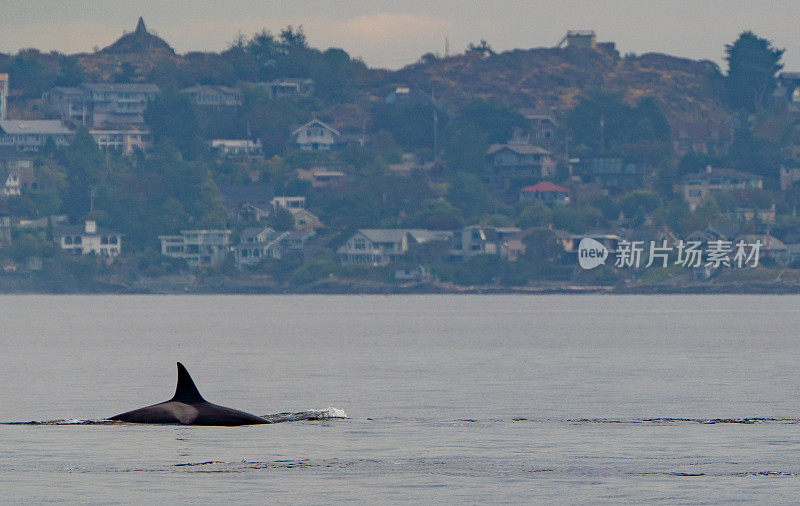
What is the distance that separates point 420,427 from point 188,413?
714 centimetres

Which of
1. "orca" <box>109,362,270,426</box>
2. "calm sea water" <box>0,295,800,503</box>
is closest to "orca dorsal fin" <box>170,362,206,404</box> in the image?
"orca" <box>109,362,270,426</box>

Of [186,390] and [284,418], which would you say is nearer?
[186,390]

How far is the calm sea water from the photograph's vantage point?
3666 centimetres

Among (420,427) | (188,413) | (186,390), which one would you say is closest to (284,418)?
(420,427)

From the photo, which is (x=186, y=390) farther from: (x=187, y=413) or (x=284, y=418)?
(x=284, y=418)

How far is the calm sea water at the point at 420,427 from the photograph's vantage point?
3666cm

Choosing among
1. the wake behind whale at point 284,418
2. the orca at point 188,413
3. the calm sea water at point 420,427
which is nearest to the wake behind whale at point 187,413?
the orca at point 188,413

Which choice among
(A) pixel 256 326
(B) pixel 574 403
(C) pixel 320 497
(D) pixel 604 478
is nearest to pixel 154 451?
(C) pixel 320 497

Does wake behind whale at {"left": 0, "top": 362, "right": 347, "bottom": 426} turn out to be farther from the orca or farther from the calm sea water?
the calm sea water

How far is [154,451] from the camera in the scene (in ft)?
138


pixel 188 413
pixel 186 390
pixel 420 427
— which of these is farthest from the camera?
pixel 420 427

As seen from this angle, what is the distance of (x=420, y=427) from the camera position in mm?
50375

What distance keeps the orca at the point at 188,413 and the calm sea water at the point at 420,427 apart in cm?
47

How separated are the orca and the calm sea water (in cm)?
47
